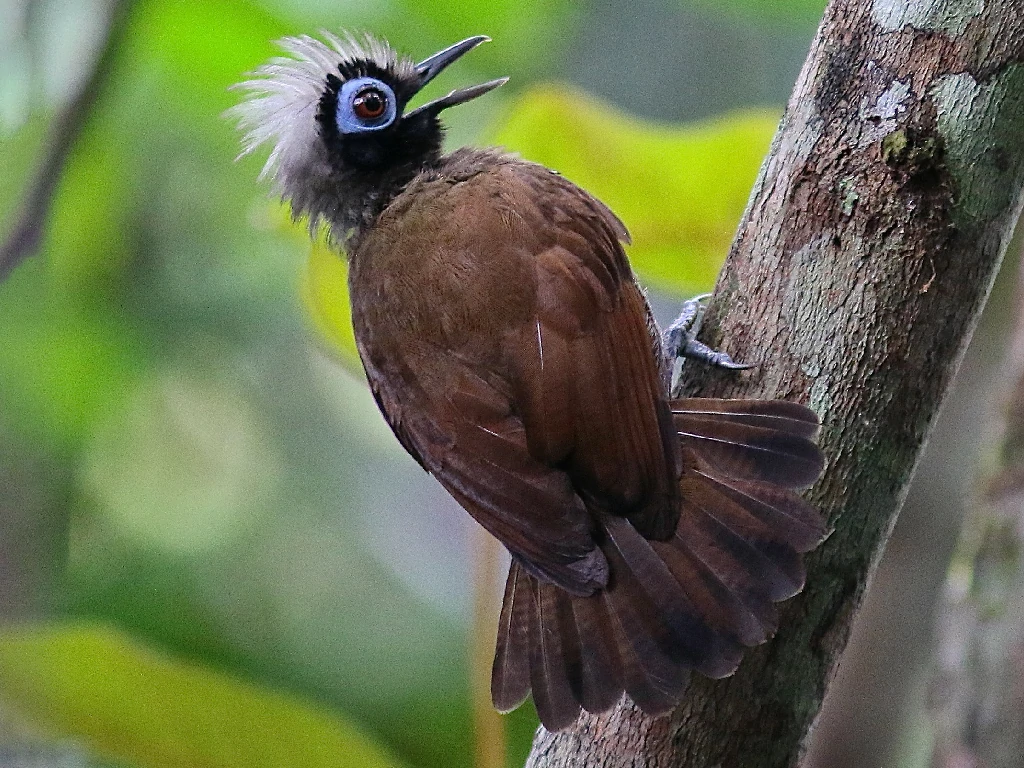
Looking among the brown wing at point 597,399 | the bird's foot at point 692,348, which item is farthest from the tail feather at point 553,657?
the bird's foot at point 692,348

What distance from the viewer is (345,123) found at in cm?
232

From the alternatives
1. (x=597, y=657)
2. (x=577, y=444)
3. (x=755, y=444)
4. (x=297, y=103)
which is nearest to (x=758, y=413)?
(x=755, y=444)

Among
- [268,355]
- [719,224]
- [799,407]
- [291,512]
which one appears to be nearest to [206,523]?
[291,512]

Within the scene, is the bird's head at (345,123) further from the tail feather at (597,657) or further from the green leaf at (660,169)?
the tail feather at (597,657)

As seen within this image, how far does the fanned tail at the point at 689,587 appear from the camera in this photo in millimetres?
1532

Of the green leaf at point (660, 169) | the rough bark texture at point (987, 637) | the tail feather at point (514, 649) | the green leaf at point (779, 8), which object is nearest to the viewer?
the tail feather at point (514, 649)

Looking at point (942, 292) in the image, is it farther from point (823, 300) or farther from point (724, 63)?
point (724, 63)

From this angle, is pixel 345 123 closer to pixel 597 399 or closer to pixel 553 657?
pixel 597 399

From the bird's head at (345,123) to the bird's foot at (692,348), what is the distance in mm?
692

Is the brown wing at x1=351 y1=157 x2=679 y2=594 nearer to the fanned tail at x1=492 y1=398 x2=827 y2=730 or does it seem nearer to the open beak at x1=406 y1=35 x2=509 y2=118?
the fanned tail at x1=492 y1=398 x2=827 y2=730

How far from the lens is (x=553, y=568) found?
167 centimetres

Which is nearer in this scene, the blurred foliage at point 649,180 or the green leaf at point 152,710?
the green leaf at point 152,710

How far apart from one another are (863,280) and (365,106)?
4.00ft

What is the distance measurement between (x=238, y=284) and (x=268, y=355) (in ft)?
0.87
